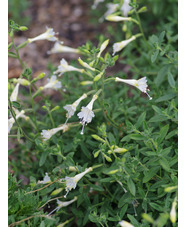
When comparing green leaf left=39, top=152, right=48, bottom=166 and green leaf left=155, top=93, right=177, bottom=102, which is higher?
green leaf left=155, top=93, right=177, bottom=102

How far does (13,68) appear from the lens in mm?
4910

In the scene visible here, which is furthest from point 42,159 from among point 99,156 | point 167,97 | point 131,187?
point 167,97

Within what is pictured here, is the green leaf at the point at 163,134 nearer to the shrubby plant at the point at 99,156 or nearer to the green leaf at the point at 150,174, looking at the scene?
the shrubby plant at the point at 99,156

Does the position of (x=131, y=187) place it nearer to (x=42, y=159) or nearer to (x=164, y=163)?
(x=164, y=163)

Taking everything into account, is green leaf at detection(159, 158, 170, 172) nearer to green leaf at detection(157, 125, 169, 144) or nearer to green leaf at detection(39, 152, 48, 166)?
green leaf at detection(157, 125, 169, 144)

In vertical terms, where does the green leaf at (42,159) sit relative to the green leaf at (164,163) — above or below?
below

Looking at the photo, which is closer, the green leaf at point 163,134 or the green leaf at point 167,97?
the green leaf at point 163,134

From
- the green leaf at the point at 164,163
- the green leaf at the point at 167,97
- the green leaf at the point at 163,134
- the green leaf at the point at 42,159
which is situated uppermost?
the green leaf at the point at 167,97

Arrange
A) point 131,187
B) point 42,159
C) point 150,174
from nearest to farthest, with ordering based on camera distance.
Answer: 1. point 131,187
2. point 150,174
3. point 42,159

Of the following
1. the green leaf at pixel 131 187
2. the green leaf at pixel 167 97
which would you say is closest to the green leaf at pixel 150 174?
the green leaf at pixel 131 187

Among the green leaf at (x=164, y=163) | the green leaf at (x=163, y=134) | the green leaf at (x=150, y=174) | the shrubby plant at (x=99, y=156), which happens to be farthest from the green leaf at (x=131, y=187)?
the green leaf at (x=163, y=134)

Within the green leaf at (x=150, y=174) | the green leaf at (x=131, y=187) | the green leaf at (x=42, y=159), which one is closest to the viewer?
the green leaf at (x=131, y=187)

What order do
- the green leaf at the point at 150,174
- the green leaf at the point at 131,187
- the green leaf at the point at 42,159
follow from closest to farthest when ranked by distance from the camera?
1. the green leaf at the point at 131,187
2. the green leaf at the point at 150,174
3. the green leaf at the point at 42,159

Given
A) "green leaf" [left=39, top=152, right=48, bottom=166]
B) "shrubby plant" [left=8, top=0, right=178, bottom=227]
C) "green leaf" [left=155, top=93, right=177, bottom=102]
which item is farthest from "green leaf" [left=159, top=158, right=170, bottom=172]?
"green leaf" [left=39, top=152, right=48, bottom=166]
